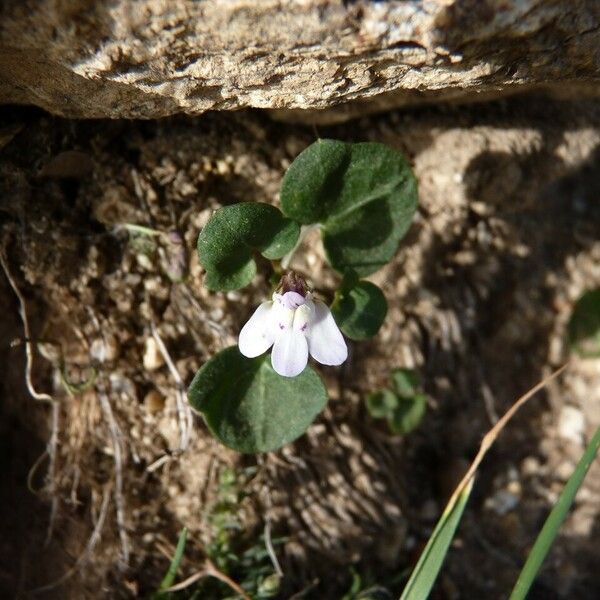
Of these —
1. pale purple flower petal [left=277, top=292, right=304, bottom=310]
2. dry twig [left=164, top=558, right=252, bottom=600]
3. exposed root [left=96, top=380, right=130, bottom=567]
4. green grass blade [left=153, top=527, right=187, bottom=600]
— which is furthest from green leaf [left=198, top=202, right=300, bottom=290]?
dry twig [left=164, top=558, right=252, bottom=600]

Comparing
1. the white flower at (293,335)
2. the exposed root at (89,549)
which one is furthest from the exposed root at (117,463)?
the white flower at (293,335)

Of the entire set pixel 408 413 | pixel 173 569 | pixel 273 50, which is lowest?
pixel 173 569

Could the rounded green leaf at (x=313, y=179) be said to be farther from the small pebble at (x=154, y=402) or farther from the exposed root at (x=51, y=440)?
the exposed root at (x=51, y=440)

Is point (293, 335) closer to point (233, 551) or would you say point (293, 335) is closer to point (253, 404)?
point (253, 404)

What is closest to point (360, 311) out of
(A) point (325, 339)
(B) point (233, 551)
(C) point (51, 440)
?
(A) point (325, 339)

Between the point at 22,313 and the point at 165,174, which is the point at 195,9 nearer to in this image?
the point at 165,174

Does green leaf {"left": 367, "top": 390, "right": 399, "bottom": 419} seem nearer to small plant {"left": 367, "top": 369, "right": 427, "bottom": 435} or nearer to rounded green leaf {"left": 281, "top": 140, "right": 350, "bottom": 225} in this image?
small plant {"left": 367, "top": 369, "right": 427, "bottom": 435}
